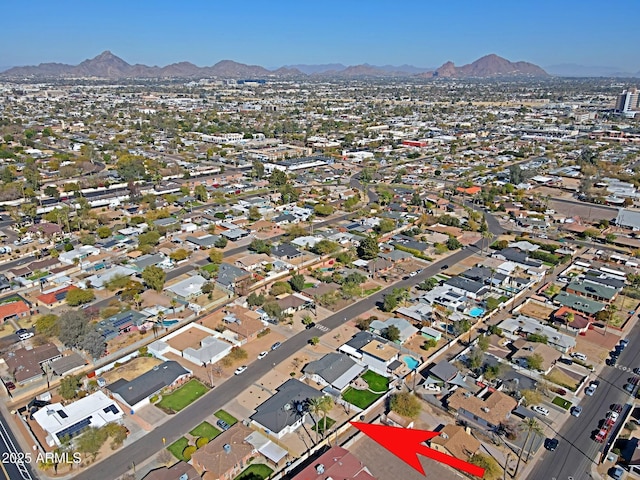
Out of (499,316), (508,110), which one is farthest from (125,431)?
(508,110)

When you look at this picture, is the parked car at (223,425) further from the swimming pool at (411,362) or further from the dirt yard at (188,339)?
the swimming pool at (411,362)

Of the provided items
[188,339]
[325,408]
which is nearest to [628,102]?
[188,339]

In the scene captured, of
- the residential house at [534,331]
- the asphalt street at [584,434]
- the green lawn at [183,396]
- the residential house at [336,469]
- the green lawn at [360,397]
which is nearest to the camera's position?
the residential house at [336,469]

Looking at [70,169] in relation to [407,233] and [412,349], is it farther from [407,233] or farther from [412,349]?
[412,349]

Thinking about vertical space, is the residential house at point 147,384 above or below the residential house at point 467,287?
below

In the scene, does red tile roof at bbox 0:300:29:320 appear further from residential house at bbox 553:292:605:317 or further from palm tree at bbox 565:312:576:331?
residential house at bbox 553:292:605:317

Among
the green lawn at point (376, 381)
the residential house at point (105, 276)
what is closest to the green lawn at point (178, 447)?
the green lawn at point (376, 381)
